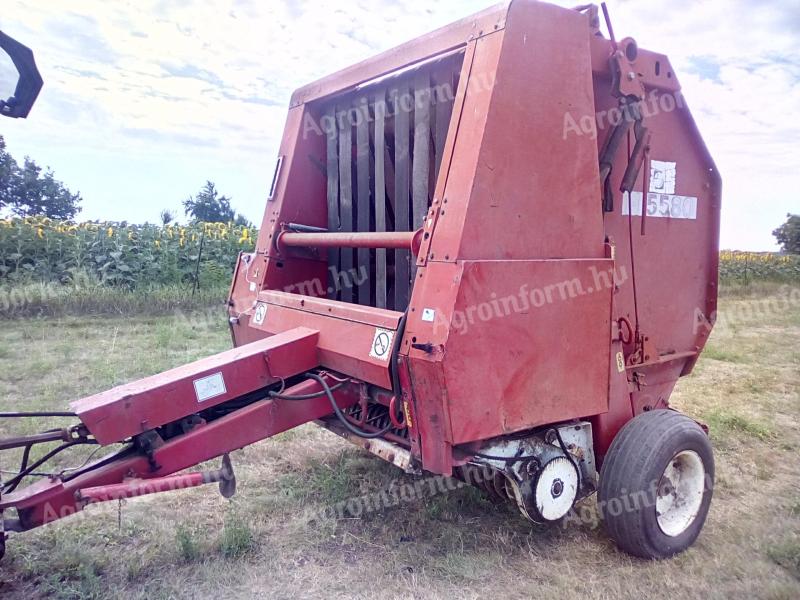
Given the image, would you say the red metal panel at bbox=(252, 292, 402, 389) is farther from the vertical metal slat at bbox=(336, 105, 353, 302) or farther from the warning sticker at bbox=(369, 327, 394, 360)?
the vertical metal slat at bbox=(336, 105, 353, 302)

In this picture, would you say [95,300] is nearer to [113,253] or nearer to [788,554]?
[113,253]

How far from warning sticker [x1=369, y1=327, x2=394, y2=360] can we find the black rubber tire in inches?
47.8

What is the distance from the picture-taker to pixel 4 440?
2283mm

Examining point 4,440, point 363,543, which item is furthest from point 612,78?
point 4,440

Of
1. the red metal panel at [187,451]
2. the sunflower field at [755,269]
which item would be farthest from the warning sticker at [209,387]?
the sunflower field at [755,269]

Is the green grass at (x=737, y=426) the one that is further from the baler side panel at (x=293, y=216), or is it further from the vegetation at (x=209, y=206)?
the vegetation at (x=209, y=206)

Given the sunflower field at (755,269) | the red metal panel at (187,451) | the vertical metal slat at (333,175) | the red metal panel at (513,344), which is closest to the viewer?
the red metal panel at (187,451)

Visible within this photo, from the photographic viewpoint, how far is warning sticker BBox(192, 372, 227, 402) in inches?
101

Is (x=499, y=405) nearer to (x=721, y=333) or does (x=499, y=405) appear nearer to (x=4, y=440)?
(x=4, y=440)

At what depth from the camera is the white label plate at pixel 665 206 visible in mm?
3287

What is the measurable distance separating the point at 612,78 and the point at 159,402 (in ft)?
8.25

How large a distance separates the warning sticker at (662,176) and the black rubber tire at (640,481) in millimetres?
1241

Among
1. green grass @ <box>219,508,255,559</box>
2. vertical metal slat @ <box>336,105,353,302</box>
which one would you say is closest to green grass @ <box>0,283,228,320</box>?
vertical metal slat @ <box>336,105,353,302</box>

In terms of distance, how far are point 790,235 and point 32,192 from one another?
1136 inches
